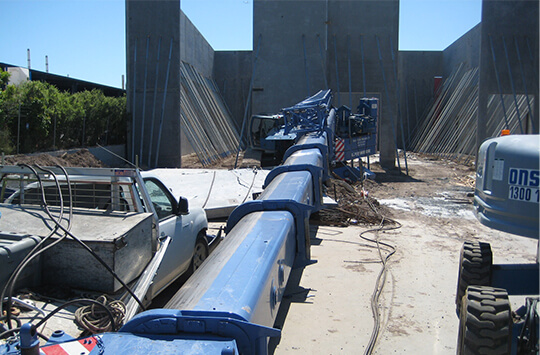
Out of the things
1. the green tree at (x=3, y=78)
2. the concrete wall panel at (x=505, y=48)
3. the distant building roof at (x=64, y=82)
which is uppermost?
the concrete wall panel at (x=505, y=48)

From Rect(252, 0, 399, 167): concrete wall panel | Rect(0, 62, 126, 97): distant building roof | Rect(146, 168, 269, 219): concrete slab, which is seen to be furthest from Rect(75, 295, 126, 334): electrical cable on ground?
Rect(0, 62, 126, 97): distant building roof

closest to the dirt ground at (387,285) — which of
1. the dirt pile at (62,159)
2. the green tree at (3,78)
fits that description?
the dirt pile at (62,159)

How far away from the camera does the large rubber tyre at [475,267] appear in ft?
15.7

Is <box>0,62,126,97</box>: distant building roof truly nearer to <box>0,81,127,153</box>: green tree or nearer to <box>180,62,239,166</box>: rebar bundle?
<box>0,81,127,153</box>: green tree

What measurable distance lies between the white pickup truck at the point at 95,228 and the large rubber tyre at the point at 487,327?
8.94 feet

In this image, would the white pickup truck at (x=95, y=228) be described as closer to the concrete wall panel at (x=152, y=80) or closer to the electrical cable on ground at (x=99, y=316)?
the electrical cable on ground at (x=99, y=316)

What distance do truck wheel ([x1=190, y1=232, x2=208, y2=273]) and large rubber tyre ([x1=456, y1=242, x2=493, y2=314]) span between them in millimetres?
3224

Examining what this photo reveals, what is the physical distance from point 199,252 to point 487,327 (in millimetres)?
3873

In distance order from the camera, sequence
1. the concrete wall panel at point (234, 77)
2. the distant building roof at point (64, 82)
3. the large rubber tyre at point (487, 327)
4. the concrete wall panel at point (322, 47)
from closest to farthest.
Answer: the large rubber tyre at point (487, 327), the distant building roof at point (64, 82), the concrete wall panel at point (322, 47), the concrete wall panel at point (234, 77)

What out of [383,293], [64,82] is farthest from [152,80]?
[383,293]

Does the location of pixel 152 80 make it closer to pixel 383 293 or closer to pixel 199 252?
pixel 199 252

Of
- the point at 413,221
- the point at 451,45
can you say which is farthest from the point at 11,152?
the point at 451,45

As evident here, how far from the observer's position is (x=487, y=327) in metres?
Answer: 3.49

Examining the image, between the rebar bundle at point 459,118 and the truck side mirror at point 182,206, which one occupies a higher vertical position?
the rebar bundle at point 459,118
